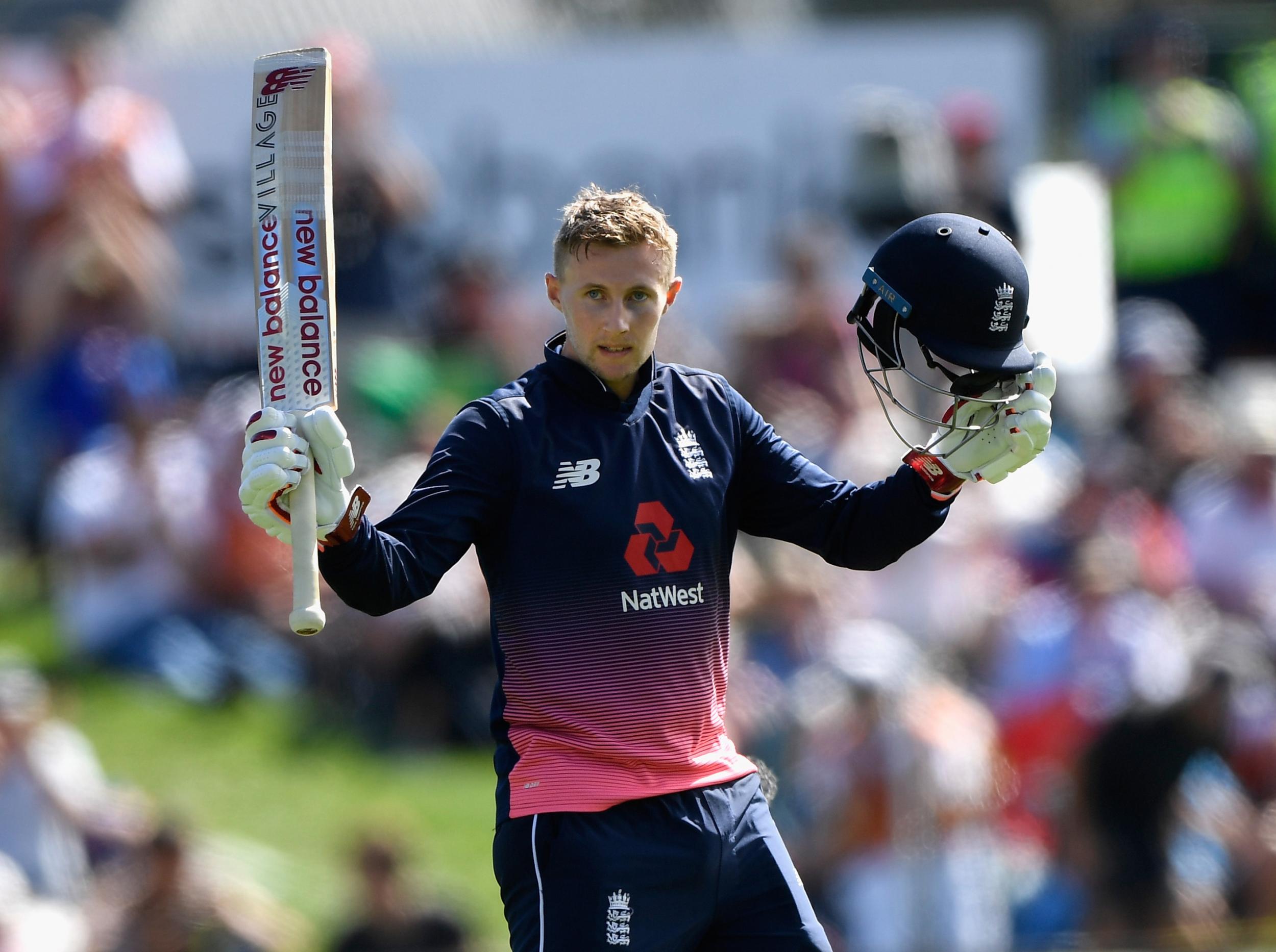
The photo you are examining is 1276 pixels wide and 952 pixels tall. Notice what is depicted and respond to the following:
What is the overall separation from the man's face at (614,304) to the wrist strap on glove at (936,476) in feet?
2.18

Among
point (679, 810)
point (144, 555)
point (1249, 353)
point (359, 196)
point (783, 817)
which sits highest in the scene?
point (359, 196)

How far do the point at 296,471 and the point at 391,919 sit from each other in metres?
5.30

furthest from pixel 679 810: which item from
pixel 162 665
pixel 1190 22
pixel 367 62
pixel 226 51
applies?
pixel 226 51

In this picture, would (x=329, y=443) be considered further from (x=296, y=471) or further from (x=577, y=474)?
(x=577, y=474)

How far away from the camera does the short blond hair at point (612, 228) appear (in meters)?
4.27

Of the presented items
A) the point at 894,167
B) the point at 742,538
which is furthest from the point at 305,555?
the point at 894,167

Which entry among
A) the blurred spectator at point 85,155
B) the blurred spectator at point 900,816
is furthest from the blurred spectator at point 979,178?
the blurred spectator at point 85,155

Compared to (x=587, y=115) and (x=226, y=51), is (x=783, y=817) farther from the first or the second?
(x=226, y=51)

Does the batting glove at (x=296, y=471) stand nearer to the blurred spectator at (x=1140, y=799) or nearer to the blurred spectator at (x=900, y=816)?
the blurred spectator at (x=900, y=816)

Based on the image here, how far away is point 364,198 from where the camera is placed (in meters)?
11.8

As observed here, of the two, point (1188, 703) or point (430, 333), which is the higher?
point (430, 333)

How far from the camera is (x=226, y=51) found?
14.4 meters

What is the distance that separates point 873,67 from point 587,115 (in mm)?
1956

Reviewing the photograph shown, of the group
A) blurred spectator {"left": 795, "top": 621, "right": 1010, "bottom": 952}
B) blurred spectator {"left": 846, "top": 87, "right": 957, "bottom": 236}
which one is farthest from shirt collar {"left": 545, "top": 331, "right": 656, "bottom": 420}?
blurred spectator {"left": 846, "top": 87, "right": 957, "bottom": 236}
